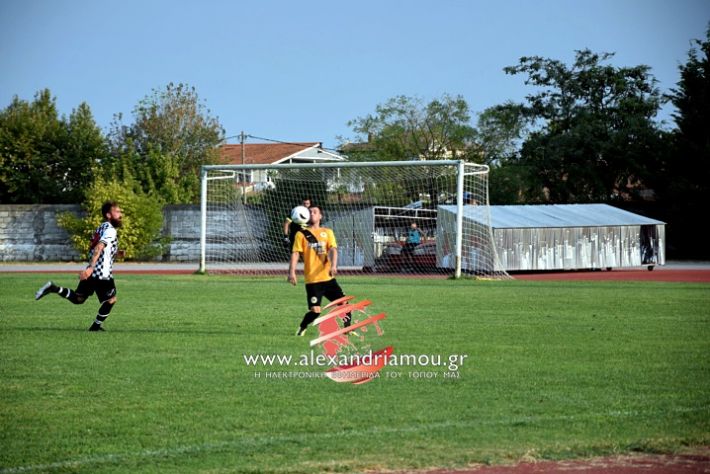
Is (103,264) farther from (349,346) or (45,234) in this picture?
(45,234)

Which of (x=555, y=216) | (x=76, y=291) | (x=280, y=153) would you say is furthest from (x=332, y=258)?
(x=280, y=153)

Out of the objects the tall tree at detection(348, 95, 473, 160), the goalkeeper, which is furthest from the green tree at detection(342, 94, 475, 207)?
the goalkeeper

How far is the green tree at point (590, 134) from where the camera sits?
49.9 metres

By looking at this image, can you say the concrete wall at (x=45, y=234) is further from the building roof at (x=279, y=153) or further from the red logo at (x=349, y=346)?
the building roof at (x=279, y=153)

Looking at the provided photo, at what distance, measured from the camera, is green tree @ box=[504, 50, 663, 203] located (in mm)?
49938

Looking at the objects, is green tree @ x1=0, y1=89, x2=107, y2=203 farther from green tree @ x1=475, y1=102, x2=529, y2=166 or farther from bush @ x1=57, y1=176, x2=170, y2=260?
green tree @ x1=475, y1=102, x2=529, y2=166

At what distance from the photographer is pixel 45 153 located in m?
48.5

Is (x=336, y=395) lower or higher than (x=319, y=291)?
lower

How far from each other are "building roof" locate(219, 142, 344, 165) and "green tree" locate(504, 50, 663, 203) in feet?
82.5

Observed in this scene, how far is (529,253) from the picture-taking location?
32.3m

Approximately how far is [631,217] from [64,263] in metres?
22.3

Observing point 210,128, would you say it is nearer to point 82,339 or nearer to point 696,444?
point 82,339

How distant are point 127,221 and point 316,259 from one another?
27.9 metres

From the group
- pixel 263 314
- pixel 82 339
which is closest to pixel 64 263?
pixel 263 314
